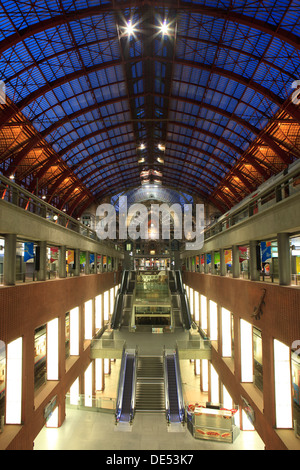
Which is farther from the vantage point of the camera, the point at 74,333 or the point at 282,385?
the point at 74,333

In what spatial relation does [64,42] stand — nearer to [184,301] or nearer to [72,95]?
[72,95]

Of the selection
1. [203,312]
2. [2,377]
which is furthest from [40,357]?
[203,312]

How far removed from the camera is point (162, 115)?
42.0 m

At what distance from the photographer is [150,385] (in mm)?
22500

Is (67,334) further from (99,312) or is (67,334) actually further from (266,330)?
(266,330)

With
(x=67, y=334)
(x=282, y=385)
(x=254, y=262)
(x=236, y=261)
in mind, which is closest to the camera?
(x=282, y=385)

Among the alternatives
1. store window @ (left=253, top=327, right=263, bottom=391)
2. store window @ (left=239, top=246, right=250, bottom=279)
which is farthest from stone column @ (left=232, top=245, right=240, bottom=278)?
store window @ (left=253, top=327, right=263, bottom=391)

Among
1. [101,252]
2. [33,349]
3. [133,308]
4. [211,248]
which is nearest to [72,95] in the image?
[101,252]

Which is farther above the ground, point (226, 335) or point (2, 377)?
point (2, 377)

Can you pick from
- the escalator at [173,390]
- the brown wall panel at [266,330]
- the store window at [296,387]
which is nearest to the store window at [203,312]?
the escalator at [173,390]

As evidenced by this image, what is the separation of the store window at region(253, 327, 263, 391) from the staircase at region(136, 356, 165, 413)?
869cm

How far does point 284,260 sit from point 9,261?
9.86m

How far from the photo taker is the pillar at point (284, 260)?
447 inches

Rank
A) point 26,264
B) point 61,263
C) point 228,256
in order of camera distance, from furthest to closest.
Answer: point 228,256 < point 61,263 < point 26,264
